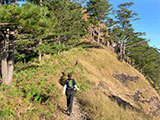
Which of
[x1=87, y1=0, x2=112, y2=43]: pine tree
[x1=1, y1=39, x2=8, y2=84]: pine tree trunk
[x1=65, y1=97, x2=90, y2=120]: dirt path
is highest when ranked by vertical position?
[x1=87, y1=0, x2=112, y2=43]: pine tree

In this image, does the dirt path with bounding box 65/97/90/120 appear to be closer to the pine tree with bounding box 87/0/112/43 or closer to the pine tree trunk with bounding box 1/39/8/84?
the pine tree trunk with bounding box 1/39/8/84

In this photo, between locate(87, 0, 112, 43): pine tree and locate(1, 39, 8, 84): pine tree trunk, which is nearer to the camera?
locate(1, 39, 8, 84): pine tree trunk

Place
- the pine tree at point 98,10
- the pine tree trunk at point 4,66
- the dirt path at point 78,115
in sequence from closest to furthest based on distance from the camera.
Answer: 1. the dirt path at point 78,115
2. the pine tree trunk at point 4,66
3. the pine tree at point 98,10

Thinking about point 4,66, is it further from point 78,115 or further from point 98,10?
point 98,10

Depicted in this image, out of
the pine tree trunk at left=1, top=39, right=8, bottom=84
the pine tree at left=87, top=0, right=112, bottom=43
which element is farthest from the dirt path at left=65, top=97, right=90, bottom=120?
the pine tree at left=87, top=0, right=112, bottom=43

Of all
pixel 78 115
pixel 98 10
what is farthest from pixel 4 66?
pixel 98 10

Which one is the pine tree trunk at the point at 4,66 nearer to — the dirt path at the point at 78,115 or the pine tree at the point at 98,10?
the dirt path at the point at 78,115

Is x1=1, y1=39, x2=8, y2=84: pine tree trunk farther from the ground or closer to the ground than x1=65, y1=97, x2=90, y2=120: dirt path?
farther from the ground

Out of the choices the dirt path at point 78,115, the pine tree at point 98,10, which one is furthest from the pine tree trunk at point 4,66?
the pine tree at point 98,10

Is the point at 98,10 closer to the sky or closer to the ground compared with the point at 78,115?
closer to the sky

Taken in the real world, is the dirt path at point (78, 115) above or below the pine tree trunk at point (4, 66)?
below

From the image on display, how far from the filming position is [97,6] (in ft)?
102

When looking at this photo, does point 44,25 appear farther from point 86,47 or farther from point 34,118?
point 86,47

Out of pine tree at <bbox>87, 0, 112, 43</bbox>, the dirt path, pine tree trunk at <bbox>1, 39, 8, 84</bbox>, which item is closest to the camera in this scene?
the dirt path
